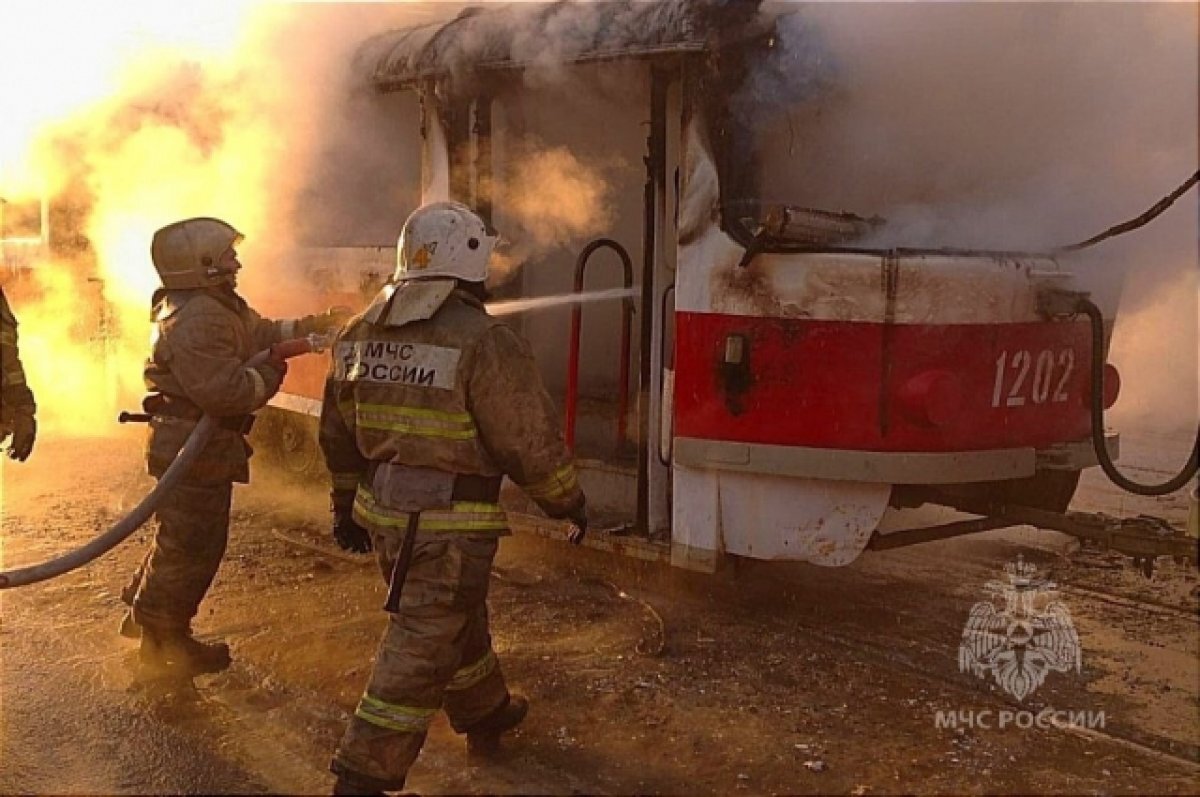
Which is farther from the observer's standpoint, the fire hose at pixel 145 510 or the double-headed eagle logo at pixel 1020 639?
the double-headed eagle logo at pixel 1020 639

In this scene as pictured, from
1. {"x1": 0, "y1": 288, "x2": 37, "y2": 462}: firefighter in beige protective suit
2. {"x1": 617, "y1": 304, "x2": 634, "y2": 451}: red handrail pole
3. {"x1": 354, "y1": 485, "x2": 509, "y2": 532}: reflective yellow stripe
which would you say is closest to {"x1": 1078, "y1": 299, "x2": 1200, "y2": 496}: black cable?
{"x1": 617, "y1": 304, "x2": 634, "y2": 451}: red handrail pole

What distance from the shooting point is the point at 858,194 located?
526 centimetres

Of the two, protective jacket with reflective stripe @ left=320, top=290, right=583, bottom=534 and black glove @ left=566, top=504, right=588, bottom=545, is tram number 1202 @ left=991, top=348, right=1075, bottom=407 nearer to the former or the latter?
black glove @ left=566, top=504, right=588, bottom=545

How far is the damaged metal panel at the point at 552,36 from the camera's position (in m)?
→ 4.59

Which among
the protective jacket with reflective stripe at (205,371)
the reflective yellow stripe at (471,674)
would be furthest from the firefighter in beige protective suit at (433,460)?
the protective jacket with reflective stripe at (205,371)

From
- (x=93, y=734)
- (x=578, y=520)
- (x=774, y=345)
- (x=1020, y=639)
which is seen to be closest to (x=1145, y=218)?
(x=774, y=345)

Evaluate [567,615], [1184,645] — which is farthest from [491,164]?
[1184,645]

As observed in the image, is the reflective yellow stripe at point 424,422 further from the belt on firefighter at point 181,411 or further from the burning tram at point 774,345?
the burning tram at point 774,345

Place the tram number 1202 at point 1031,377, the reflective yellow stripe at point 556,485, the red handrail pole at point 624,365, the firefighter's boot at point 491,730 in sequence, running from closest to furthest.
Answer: the reflective yellow stripe at point 556,485, the firefighter's boot at point 491,730, the tram number 1202 at point 1031,377, the red handrail pole at point 624,365

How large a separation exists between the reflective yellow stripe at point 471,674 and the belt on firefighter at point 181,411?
1.52 m

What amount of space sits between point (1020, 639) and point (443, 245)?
10.2ft

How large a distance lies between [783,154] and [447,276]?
211cm

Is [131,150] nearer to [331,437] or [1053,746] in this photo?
[331,437]

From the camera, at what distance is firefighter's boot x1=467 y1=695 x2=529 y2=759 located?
3.85 meters
